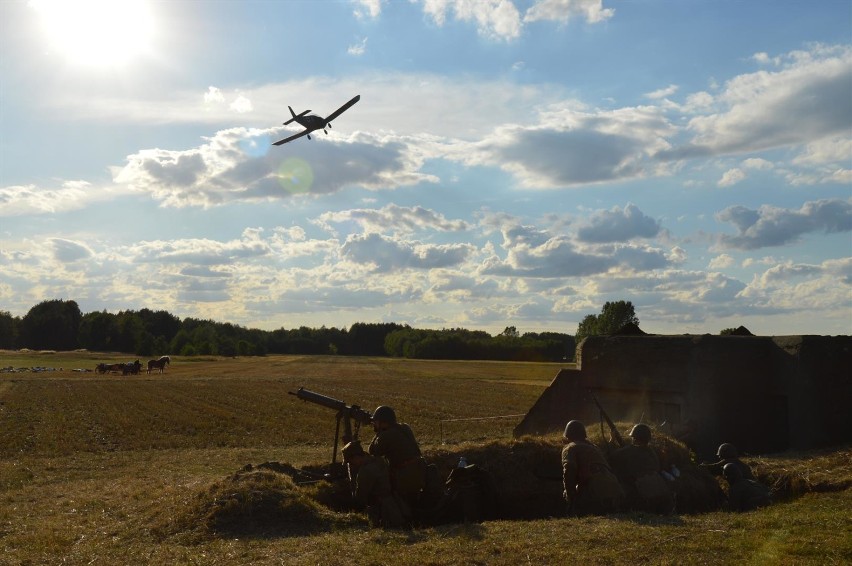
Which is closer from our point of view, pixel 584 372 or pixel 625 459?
pixel 625 459

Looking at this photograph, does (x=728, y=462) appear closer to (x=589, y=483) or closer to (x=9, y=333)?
(x=589, y=483)

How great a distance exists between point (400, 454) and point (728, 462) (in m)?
5.49

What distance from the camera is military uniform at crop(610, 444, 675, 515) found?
11.9 meters

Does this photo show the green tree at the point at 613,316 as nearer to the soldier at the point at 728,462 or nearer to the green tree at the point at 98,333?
the soldier at the point at 728,462

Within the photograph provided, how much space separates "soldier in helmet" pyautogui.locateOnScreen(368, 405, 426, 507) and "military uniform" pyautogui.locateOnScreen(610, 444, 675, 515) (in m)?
3.17

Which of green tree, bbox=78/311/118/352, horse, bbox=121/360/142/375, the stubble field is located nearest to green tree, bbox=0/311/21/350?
green tree, bbox=78/311/118/352

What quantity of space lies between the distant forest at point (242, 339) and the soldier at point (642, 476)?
371 feet

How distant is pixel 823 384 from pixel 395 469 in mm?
8906

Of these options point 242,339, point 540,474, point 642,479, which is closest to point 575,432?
point 642,479

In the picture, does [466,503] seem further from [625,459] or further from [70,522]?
[70,522]

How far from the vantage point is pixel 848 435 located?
15.2m

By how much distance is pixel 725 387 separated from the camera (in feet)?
55.2

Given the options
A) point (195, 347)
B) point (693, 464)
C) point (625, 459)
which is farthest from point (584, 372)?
point (195, 347)

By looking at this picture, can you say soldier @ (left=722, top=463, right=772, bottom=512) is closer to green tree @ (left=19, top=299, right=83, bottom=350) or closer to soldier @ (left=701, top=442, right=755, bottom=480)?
soldier @ (left=701, top=442, right=755, bottom=480)
